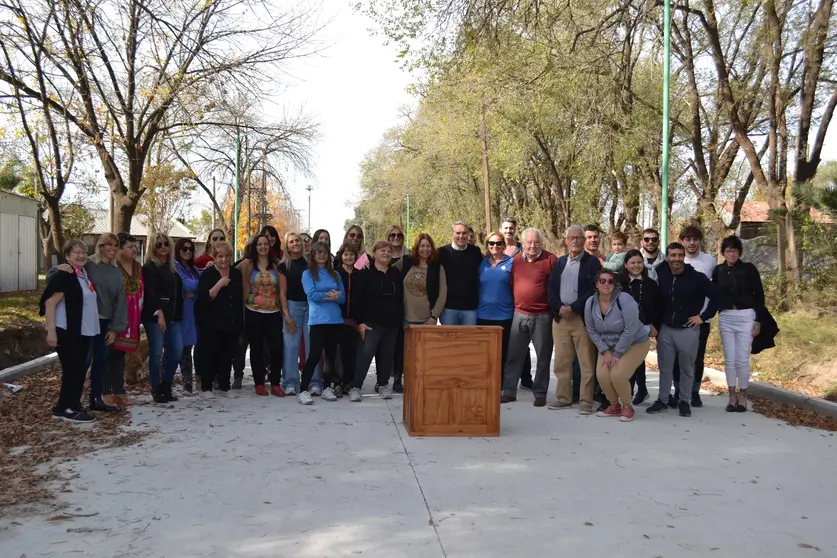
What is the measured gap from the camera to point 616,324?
791cm

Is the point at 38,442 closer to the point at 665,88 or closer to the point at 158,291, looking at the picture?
the point at 158,291

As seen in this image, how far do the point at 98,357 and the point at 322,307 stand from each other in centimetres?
242

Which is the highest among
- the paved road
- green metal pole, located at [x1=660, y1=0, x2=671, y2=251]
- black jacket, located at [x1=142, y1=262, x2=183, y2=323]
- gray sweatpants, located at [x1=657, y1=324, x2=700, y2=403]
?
green metal pole, located at [x1=660, y1=0, x2=671, y2=251]

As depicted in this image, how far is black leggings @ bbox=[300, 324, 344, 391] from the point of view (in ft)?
28.8

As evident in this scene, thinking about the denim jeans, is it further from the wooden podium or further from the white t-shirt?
the white t-shirt

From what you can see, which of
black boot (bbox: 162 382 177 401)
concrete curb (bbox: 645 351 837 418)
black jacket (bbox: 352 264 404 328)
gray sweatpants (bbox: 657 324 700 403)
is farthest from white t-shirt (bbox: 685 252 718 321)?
black boot (bbox: 162 382 177 401)

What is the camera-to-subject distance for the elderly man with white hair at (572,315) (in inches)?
328

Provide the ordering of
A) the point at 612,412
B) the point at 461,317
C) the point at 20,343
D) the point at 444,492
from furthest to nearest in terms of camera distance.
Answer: the point at 20,343 < the point at 461,317 < the point at 612,412 < the point at 444,492

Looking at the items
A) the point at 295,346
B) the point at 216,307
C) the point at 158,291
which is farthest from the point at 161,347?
the point at 295,346

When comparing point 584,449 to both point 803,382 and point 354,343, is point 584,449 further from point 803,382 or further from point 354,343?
point 803,382

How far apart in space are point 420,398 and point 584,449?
59.2 inches

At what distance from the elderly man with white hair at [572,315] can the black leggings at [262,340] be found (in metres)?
3.24

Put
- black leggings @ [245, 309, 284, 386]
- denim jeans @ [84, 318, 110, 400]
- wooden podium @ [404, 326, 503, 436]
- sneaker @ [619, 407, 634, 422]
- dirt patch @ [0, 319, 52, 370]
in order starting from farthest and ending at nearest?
dirt patch @ [0, 319, 52, 370] → black leggings @ [245, 309, 284, 386] → sneaker @ [619, 407, 634, 422] → denim jeans @ [84, 318, 110, 400] → wooden podium @ [404, 326, 503, 436]

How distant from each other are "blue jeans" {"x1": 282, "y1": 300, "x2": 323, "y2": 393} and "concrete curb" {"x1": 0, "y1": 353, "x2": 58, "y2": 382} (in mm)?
3432
